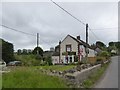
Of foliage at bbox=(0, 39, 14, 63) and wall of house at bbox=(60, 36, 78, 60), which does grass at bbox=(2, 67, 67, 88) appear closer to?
foliage at bbox=(0, 39, 14, 63)

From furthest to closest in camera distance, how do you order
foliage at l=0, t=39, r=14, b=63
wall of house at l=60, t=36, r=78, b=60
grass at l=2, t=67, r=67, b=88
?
wall of house at l=60, t=36, r=78, b=60 → foliage at l=0, t=39, r=14, b=63 → grass at l=2, t=67, r=67, b=88

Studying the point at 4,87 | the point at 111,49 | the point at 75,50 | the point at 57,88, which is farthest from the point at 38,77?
the point at 111,49

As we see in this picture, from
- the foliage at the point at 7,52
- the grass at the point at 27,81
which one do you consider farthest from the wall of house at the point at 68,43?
the grass at the point at 27,81

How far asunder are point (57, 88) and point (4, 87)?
222cm

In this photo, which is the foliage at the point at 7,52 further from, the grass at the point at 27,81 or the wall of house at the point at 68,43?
the grass at the point at 27,81

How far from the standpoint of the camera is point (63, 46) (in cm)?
7512

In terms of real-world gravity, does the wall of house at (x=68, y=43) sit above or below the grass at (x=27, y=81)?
above

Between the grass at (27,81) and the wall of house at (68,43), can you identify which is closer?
the grass at (27,81)

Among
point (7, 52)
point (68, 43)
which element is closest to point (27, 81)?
point (7, 52)

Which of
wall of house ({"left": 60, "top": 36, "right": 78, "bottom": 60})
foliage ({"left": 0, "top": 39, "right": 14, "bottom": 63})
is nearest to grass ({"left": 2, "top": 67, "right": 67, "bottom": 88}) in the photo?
foliage ({"left": 0, "top": 39, "right": 14, "bottom": 63})

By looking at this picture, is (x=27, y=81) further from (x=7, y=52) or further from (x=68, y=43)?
(x=68, y=43)

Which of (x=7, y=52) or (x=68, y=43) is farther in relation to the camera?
(x=68, y=43)

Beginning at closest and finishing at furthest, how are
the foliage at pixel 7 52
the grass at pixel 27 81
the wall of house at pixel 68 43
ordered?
1. the grass at pixel 27 81
2. the foliage at pixel 7 52
3. the wall of house at pixel 68 43

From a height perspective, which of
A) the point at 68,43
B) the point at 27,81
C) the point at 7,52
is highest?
the point at 68,43
